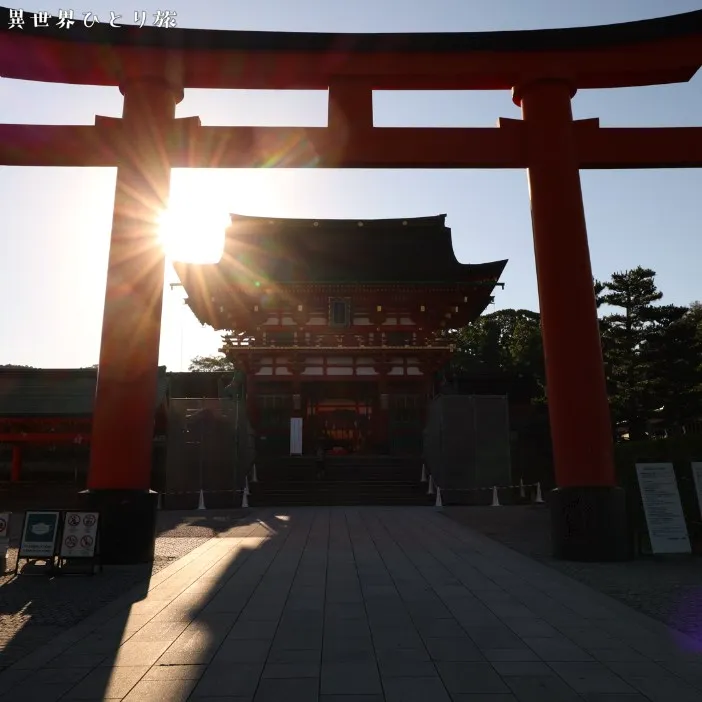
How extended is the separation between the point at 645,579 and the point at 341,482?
12452mm

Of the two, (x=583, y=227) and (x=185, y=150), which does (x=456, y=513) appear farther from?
(x=185, y=150)

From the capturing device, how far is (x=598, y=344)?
788 cm

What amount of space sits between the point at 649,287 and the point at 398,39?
22.4 meters

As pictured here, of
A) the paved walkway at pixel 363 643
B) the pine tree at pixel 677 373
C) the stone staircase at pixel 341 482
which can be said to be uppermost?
the pine tree at pixel 677 373

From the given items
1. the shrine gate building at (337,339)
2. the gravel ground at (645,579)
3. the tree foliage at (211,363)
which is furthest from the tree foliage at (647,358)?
the tree foliage at (211,363)

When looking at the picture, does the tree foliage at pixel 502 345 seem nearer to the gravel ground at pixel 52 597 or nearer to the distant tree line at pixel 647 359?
the distant tree line at pixel 647 359

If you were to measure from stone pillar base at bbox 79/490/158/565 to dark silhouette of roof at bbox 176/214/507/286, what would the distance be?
15907 millimetres

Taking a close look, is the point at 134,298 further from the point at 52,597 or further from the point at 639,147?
the point at 639,147

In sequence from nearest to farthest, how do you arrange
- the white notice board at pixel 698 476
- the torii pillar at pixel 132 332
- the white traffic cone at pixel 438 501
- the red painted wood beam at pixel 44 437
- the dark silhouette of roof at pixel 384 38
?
the torii pillar at pixel 132 332 < the white notice board at pixel 698 476 < the dark silhouette of roof at pixel 384 38 < the white traffic cone at pixel 438 501 < the red painted wood beam at pixel 44 437

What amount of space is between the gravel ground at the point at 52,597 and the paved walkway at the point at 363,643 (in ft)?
0.69

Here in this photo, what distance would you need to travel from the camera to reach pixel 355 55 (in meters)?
8.23

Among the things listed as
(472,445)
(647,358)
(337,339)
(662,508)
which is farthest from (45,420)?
(647,358)

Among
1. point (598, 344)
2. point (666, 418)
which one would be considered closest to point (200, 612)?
point (598, 344)

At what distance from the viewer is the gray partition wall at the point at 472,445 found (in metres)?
16.6
